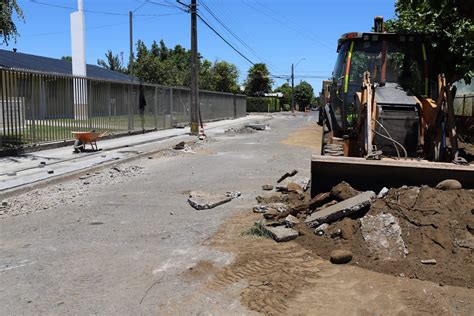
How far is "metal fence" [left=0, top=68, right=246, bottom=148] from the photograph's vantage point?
14969 mm

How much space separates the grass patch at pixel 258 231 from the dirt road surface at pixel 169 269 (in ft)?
0.38

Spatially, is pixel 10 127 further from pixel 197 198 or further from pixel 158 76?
pixel 158 76

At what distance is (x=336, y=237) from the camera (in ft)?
19.3

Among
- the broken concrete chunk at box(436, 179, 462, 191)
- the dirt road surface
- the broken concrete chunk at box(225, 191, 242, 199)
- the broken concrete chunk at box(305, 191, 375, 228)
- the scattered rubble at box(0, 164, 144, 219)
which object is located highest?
the broken concrete chunk at box(436, 179, 462, 191)

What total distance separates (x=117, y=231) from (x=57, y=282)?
194cm

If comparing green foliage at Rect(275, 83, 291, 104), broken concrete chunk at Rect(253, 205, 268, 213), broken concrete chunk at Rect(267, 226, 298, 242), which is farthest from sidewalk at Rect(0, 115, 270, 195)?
green foliage at Rect(275, 83, 291, 104)

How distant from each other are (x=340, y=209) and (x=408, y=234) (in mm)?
844

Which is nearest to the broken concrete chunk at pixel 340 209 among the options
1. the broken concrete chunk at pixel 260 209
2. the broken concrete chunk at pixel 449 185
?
the broken concrete chunk at pixel 449 185

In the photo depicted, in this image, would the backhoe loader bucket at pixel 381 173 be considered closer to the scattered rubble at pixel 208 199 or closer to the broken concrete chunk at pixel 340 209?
the broken concrete chunk at pixel 340 209

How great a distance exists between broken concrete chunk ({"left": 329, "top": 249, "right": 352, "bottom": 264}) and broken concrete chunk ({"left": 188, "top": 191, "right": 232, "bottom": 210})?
313cm

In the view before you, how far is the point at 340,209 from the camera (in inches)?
239

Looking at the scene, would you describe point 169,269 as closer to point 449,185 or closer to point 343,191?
point 343,191

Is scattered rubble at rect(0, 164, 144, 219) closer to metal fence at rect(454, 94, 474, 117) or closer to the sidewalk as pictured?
the sidewalk

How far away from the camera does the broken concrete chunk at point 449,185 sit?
6145 millimetres
